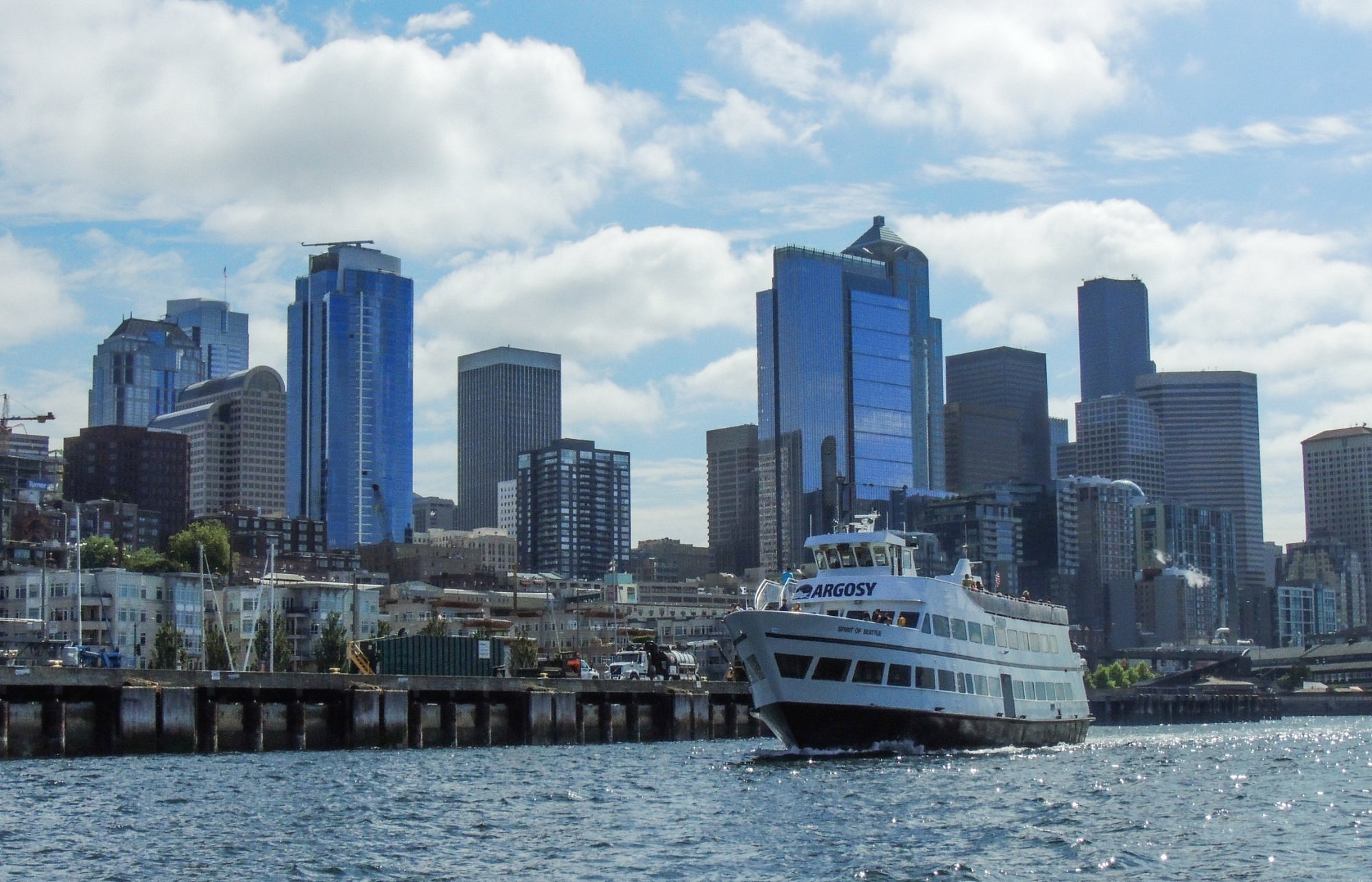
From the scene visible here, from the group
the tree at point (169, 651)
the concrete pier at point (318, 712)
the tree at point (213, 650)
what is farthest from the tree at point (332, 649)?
the concrete pier at point (318, 712)

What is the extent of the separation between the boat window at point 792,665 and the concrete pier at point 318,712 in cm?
2350

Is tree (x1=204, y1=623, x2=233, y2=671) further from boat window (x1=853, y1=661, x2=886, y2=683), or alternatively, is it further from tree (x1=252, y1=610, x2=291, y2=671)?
boat window (x1=853, y1=661, x2=886, y2=683)

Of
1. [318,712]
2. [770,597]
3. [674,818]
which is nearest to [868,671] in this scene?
[770,597]

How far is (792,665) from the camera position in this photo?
285 ft

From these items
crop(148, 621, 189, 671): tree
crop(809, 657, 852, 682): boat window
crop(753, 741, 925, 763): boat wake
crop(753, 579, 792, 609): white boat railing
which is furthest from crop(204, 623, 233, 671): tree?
crop(809, 657, 852, 682): boat window

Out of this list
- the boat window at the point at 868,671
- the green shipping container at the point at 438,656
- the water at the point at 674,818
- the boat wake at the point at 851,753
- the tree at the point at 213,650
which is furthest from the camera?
the tree at the point at 213,650

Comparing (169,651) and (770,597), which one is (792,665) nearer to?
(770,597)

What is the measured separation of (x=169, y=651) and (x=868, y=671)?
86.8 m

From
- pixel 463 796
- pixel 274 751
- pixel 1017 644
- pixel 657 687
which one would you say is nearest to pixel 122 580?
pixel 657 687

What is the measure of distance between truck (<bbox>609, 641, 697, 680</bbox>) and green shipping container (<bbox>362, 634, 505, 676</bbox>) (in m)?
10.1

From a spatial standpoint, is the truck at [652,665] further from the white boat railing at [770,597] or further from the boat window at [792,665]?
the boat window at [792,665]

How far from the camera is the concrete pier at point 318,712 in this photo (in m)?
84.9

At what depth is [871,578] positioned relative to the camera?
92.0 meters

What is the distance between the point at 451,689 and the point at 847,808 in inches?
1720
